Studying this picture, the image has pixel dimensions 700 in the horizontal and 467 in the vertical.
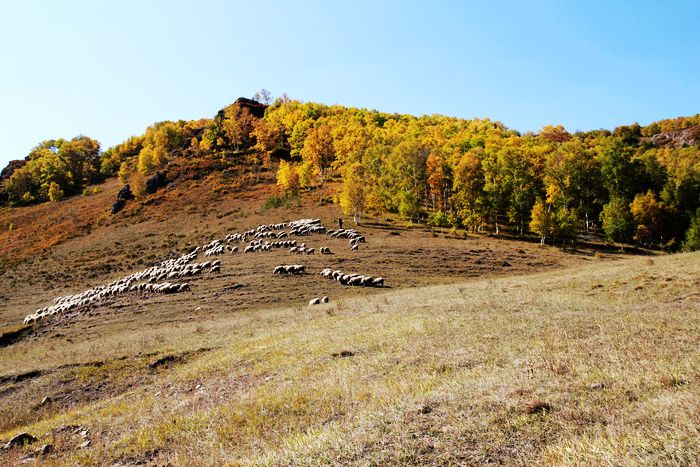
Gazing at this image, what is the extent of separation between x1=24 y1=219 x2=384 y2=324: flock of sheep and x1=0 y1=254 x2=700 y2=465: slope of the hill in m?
15.8

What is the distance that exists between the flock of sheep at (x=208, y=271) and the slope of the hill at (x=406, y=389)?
15.8m

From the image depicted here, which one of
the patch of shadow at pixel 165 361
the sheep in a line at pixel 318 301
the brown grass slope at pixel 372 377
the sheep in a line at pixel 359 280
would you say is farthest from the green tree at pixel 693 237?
the patch of shadow at pixel 165 361

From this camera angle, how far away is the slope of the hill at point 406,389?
5.95 meters

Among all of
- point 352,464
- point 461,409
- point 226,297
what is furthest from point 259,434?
point 226,297

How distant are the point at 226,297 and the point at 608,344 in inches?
1180

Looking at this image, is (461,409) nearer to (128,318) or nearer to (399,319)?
(399,319)

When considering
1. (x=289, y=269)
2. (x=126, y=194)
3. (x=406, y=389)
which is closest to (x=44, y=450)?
(x=406, y=389)

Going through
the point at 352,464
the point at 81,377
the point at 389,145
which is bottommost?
the point at 81,377

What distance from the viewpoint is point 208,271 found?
43.3 meters

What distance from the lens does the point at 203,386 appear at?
42.0ft

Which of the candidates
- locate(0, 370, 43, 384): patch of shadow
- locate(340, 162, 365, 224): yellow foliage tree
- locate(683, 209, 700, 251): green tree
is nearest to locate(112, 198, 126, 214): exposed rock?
locate(340, 162, 365, 224): yellow foliage tree

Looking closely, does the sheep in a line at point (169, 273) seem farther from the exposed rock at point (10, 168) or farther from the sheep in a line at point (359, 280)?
the exposed rock at point (10, 168)

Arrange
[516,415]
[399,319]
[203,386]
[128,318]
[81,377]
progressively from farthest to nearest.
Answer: [128,318] → [399,319] → [81,377] → [203,386] → [516,415]

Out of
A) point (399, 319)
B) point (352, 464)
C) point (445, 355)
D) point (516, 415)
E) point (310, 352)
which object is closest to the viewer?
point (352, 464)
